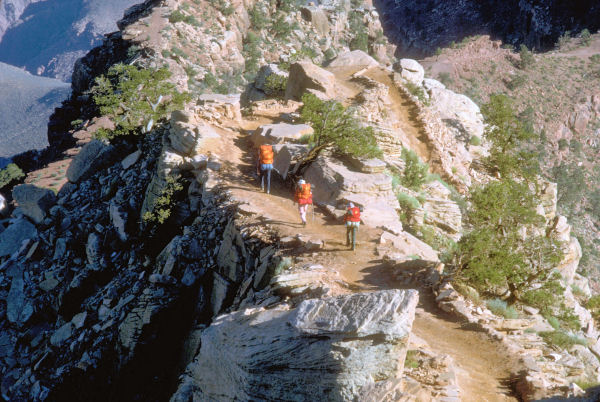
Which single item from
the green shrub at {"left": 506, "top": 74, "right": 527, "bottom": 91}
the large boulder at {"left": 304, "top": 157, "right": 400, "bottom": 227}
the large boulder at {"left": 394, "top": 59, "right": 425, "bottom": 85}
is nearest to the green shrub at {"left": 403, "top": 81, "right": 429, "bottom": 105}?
the large boulder at {"left": 394, "top": 59, "right": 425, "bottom": 85}

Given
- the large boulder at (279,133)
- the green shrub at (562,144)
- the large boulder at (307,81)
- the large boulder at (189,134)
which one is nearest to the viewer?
the large boulder at (189,134)

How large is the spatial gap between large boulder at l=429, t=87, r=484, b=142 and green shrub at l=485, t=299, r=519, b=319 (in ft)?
62.2

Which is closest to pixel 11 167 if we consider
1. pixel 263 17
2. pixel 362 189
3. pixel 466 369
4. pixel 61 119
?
pixel 61 119

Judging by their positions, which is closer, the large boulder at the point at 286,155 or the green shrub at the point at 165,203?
the large boulder at the point at 286,155

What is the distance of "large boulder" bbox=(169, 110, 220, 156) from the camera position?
15552 mm

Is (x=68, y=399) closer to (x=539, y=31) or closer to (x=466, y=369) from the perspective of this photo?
(x=466, y=369)

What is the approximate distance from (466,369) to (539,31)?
9413cm

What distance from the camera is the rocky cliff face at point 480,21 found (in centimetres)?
7856

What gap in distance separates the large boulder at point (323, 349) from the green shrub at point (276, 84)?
19255 millimetres

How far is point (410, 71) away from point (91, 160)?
22.5m

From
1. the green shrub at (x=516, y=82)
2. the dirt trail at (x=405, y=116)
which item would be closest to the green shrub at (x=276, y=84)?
the dirt trail at (x=405, y=116)

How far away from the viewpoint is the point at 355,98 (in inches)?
907

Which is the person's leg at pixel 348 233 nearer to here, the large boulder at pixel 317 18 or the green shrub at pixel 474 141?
the green shrub at pixel 474 141

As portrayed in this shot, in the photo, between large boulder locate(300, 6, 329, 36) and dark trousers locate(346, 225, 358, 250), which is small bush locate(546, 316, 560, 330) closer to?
dark trousers locate(346, 225, 358, 250)
